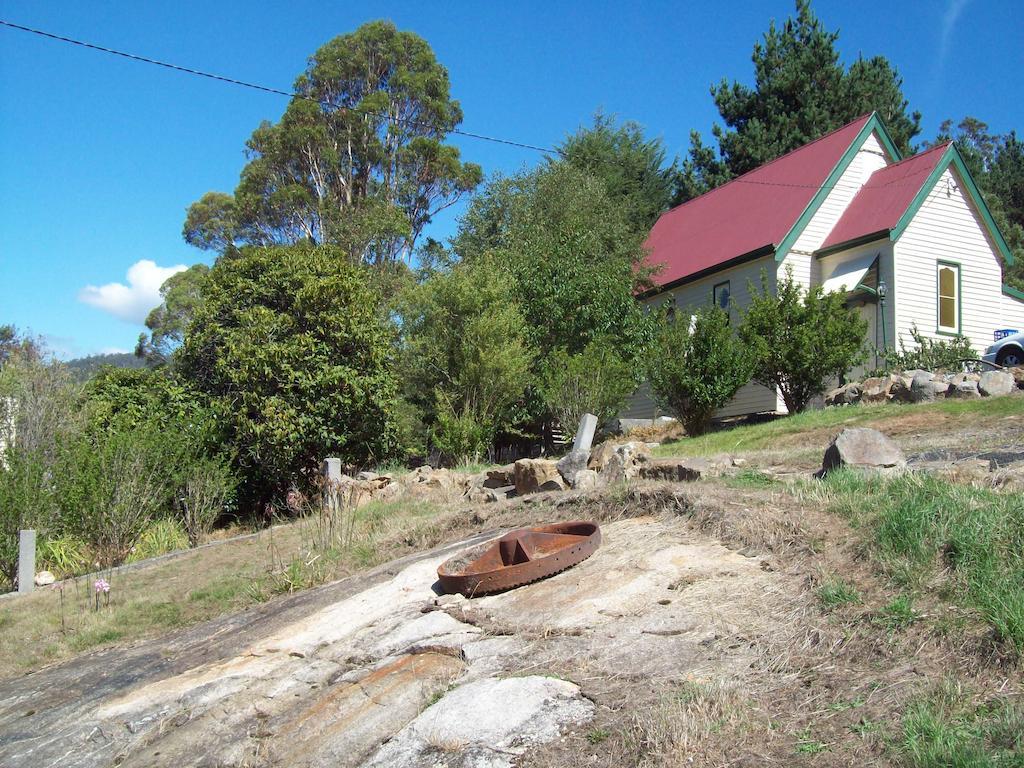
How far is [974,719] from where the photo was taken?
12.0 feet

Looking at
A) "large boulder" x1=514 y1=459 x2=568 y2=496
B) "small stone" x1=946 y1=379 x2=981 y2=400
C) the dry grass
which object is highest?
"small stone" x1=946 y1=379 x2=981 y2=400

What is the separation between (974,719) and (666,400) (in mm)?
14666

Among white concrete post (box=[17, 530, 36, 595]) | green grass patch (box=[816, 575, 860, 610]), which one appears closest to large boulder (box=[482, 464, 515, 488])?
white concrete post (box=[17, 530, 36, 595])

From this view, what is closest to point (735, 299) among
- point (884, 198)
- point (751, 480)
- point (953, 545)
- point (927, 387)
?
point (884, 198)

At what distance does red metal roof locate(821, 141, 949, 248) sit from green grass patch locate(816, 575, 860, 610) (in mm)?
16713

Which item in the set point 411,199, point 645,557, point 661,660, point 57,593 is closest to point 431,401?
point 57,593

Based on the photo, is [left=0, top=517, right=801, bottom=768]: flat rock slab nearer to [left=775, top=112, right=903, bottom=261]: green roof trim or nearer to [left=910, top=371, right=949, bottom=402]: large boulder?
[left=910, top=371, right=949, bottom=402]: large boulder

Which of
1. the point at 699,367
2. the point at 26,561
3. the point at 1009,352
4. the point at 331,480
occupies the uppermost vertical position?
the point at 1009,352

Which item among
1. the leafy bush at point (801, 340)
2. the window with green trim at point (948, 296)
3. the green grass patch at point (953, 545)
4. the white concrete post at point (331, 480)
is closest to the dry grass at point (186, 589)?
the white concrete post at point (331, 480)

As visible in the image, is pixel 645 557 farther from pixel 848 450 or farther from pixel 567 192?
pixel 567 192

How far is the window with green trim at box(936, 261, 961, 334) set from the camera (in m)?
20.7

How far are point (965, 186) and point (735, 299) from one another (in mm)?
5999

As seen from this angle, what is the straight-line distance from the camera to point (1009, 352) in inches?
712

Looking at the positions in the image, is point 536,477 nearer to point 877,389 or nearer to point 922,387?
point 922,387
